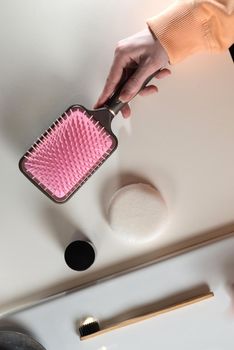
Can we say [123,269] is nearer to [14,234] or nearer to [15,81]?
[14,234]

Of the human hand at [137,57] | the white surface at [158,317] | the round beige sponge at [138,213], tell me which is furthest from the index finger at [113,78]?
the white surface at [158,317]

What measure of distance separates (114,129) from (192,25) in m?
0.18

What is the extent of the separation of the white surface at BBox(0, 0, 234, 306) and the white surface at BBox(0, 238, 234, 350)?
1.3 inches

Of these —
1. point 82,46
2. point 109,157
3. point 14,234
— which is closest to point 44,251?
point 14,234

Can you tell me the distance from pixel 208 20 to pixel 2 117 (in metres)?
0.31

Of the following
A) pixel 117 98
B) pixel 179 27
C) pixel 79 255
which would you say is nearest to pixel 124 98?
pixel 117 98

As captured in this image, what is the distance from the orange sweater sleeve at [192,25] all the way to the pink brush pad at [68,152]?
0.49 ft

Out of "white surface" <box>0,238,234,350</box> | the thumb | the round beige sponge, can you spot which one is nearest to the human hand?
the thumb

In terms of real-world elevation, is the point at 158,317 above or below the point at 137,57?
below

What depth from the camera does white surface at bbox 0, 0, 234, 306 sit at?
0.81 m

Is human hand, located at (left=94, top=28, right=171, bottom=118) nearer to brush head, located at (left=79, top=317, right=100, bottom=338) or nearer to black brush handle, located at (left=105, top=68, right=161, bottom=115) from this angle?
black brush handle, located at (left=105, top=68, right=161, bottom=115)

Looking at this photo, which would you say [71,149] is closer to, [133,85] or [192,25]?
[133,85]

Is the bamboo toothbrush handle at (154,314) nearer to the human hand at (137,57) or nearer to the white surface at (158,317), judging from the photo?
the white surface at (158,317)

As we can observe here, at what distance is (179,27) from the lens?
0.76 meters
